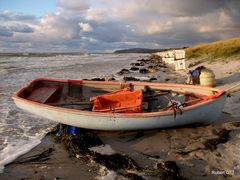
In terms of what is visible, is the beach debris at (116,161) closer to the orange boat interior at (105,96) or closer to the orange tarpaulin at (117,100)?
the orange boat interior at (105,96)

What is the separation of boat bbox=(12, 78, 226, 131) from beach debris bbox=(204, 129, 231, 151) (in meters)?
0.57

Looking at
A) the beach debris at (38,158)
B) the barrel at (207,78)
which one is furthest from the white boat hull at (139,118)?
the barrel at (207,78)

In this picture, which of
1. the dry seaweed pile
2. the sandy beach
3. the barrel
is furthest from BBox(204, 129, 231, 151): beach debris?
the barrel

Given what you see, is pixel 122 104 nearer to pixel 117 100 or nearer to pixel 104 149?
pixel 117 100

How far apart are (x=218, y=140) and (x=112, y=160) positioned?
268cm

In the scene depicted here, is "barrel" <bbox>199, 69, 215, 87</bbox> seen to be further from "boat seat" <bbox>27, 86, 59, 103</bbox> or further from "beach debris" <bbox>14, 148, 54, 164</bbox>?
"beach debris" <bbox>14, 148, 54, 164</bbox>

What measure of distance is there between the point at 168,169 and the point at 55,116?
3.89 metres

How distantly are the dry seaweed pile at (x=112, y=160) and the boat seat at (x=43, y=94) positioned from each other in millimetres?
2308

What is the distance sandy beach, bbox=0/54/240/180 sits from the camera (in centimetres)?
634

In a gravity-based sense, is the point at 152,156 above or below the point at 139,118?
below

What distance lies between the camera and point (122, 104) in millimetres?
10031

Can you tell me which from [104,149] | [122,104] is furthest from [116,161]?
[122,104]

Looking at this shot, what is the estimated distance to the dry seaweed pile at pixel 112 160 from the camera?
6262mm

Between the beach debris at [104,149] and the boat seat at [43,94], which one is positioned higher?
the boat seat at [43,94]
